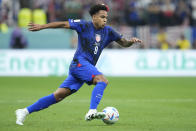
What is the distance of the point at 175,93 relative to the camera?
15086mm

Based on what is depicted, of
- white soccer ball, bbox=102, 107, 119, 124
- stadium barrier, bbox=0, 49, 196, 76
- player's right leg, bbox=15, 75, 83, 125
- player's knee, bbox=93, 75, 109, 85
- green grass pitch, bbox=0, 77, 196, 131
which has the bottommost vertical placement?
stadium barrier, bbox=0, 49, 196, 76

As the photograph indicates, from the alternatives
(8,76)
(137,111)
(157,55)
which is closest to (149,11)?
(157,55)

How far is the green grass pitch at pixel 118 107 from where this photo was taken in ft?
25.9

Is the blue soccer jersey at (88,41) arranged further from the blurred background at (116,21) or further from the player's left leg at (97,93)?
the blurred background at (116,21)

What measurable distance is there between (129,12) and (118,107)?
14369mm

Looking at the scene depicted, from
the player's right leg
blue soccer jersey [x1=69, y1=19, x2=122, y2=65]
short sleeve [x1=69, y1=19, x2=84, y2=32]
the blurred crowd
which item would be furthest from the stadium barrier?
short sleeve [x1=69, y1=19, x2=84, y2=32]

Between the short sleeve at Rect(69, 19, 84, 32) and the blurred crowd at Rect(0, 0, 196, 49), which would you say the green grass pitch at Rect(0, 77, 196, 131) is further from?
the blurred crowd at Rect(0, 0, 196, 49)

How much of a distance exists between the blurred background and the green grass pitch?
17.8 feet

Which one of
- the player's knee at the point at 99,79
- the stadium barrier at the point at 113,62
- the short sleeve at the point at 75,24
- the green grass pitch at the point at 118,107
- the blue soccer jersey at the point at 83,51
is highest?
the short sleeve at the point at 75,24

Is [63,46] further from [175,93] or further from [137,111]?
[137,111]

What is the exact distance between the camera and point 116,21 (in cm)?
2489

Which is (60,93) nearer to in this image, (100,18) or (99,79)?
(99,79)

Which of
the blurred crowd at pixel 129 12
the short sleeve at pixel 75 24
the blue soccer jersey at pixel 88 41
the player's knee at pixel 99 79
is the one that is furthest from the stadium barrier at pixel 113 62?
the player's knee at pixel 99 79

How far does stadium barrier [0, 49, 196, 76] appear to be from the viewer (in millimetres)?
21281
